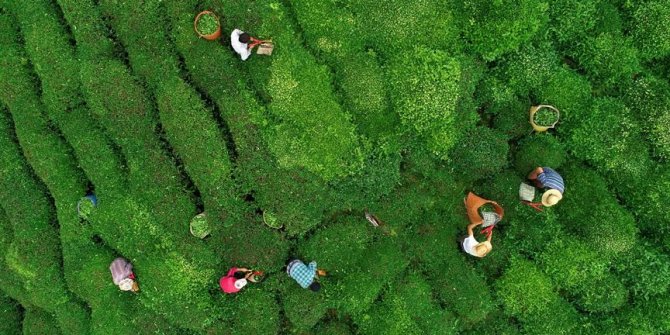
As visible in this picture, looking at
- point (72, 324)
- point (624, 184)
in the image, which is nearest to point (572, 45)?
point (624, 184)

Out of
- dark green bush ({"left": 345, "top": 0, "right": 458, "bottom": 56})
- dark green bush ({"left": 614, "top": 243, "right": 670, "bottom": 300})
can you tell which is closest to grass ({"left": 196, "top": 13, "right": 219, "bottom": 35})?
dark green bush ({"left": 345, "top": 0, "right": 458, "bottom": 56})

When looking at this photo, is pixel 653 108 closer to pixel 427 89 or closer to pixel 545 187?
pixel 545 187

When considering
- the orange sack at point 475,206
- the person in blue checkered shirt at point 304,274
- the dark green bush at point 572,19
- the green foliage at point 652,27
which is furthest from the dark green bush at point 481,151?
the person in blue checkered shirt at point 304,274

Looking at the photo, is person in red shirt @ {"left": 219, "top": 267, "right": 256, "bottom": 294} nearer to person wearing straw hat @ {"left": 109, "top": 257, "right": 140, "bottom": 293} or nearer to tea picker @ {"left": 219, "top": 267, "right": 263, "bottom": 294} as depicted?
tea picker @ {"left": 219, "top": 267, "right": 263, "bottom": 294}

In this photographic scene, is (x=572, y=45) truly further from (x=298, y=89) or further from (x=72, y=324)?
(x=72, y=324)

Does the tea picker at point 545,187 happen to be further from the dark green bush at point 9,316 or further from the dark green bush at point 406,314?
the dark green bush at point 9,316

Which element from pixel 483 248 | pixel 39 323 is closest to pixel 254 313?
pixel 483 248
